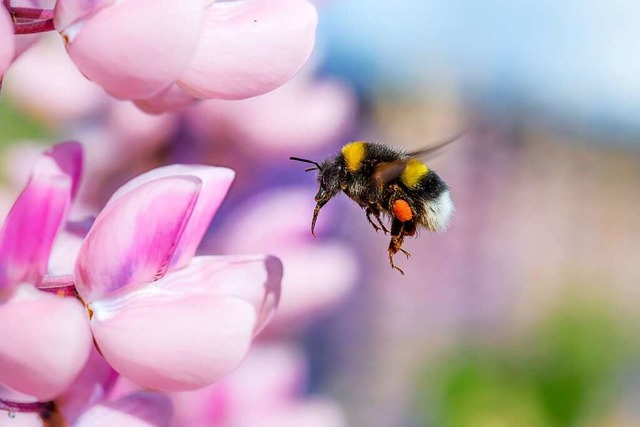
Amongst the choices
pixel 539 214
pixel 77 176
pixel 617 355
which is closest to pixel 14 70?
pixel 77 176

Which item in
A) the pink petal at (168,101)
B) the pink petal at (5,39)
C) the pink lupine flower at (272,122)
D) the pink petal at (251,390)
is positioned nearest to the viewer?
the pink petal at (5,39)

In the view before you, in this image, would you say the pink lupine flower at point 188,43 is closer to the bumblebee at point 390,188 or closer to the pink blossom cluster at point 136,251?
the pink blossom cluster at point 136,251

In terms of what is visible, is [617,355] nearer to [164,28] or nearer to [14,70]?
[14,70]

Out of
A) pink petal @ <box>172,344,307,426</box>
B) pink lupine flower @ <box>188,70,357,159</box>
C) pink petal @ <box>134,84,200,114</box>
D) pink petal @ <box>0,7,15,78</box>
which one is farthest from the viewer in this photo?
pink lupine flower @ <box>188,70,357,159</box>

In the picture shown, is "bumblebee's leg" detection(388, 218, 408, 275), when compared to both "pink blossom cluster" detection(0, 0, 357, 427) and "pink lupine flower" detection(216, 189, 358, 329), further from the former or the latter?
"pink blossom cluster" detection(0, 0, 357, 427)

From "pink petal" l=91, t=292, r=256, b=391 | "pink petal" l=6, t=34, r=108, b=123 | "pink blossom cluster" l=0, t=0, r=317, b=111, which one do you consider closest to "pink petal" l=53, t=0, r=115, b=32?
"pink blossom cluster" l=0, t=0, r=317, b=111

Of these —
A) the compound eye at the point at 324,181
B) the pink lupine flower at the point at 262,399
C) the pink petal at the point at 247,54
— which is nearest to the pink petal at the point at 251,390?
the pink lupine flower at the point at 262,399

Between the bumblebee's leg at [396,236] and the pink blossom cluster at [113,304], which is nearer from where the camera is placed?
the pink blossom cluster at [113,304]
